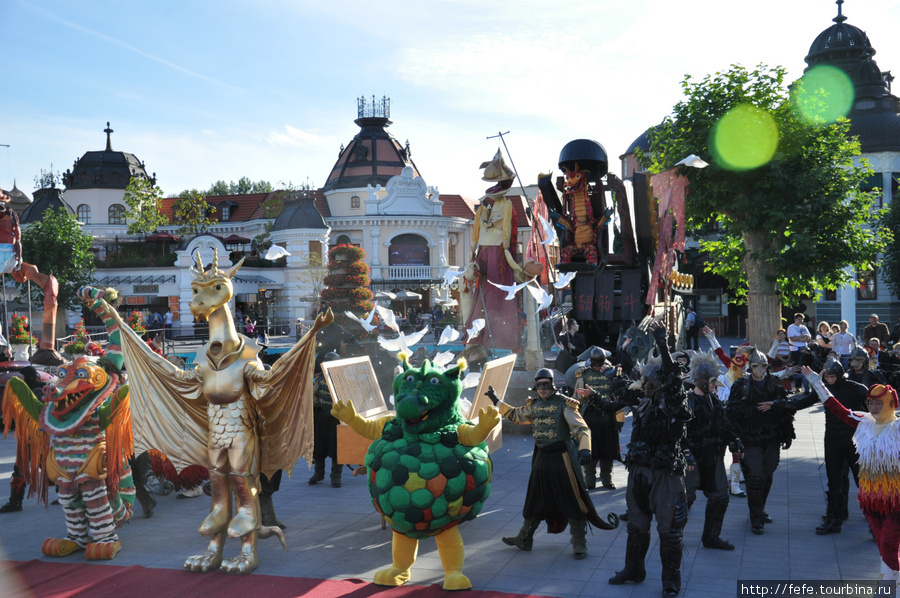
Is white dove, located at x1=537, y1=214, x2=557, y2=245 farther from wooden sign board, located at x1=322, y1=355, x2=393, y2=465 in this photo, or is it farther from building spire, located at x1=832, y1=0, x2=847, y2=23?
building spire, located at x1=832, y1=0, x2=847, y2=23

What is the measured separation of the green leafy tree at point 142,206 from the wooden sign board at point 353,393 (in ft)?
123

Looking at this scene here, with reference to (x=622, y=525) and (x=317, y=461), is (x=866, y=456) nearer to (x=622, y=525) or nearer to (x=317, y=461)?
(x=622, y=525)

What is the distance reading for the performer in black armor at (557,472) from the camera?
249 inches

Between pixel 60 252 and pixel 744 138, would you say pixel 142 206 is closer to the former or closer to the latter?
pixel 60 252

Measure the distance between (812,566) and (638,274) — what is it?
8793mm

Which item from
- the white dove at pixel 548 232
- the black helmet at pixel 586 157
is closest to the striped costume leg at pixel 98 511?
the white dove at pixel 548 232

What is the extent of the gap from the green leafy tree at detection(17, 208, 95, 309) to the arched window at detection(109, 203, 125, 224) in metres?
14.2

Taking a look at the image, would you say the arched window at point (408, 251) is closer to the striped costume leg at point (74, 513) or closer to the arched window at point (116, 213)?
the arched window at point (116, 213)

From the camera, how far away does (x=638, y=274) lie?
14.4m

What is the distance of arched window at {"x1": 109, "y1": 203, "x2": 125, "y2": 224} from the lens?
47.4 meters

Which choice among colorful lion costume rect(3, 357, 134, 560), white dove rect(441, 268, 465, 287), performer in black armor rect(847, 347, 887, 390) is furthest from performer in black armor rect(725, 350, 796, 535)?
white dove rect(441, 268, 465, 287)

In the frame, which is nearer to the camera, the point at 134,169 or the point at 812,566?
the point at 812,566

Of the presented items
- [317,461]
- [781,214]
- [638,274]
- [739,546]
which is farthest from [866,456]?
[781,214]

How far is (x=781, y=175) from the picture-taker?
1786 centimetres
